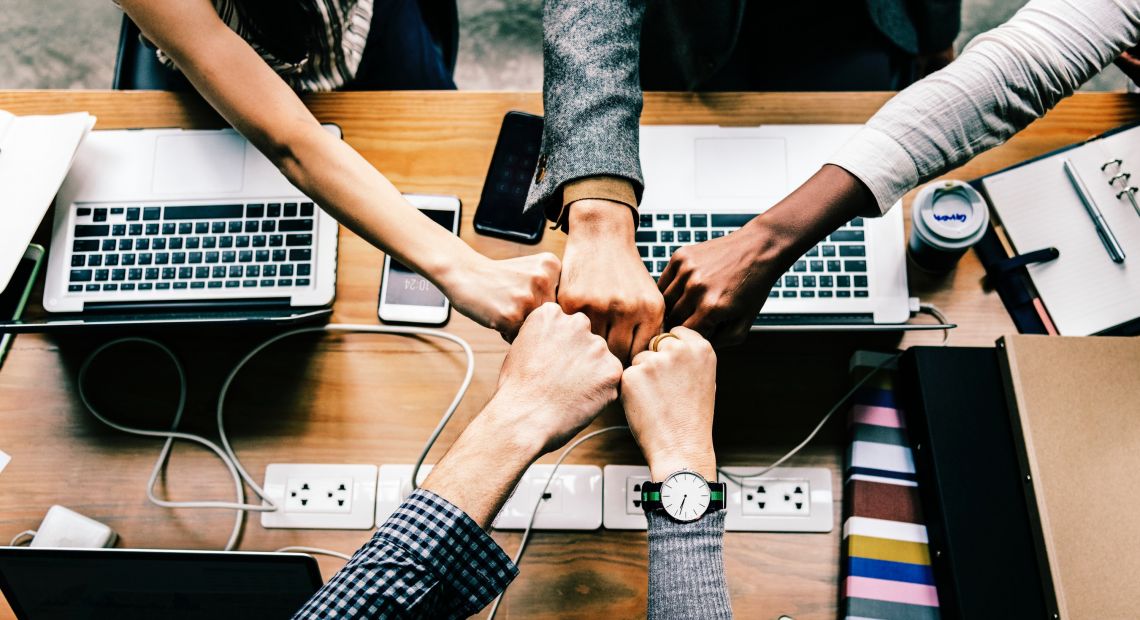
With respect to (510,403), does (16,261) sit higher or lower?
higher

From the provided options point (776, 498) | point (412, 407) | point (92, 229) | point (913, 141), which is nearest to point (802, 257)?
point (913, 141)

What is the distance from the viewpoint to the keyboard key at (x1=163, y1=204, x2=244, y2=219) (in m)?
0.94

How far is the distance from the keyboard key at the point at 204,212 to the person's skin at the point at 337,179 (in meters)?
0.11

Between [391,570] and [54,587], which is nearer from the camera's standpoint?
[391,570]

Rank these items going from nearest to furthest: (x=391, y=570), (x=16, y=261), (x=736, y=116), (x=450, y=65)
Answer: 1. (x=391, y=570)
2. (x=16, y=261)
3. (x=736, y=116)
4. (x=450, y=65)

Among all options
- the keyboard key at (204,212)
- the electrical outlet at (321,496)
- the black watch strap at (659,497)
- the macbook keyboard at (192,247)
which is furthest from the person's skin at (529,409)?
the keyboard key at (204,212)

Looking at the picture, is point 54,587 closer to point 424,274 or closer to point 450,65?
point 424,274

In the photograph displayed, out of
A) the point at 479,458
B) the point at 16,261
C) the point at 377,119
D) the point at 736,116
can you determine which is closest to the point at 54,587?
the point at 16,261

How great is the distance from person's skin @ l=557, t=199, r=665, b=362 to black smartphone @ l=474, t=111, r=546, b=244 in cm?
12

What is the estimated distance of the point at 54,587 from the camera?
2.61ft

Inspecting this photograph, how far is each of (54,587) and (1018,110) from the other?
1.23 metres

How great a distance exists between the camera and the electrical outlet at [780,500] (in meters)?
0.89

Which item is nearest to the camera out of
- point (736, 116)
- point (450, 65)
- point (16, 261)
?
point (16, 261)

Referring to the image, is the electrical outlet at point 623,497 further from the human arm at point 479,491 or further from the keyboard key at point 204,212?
the keyboard key at point 204,212
